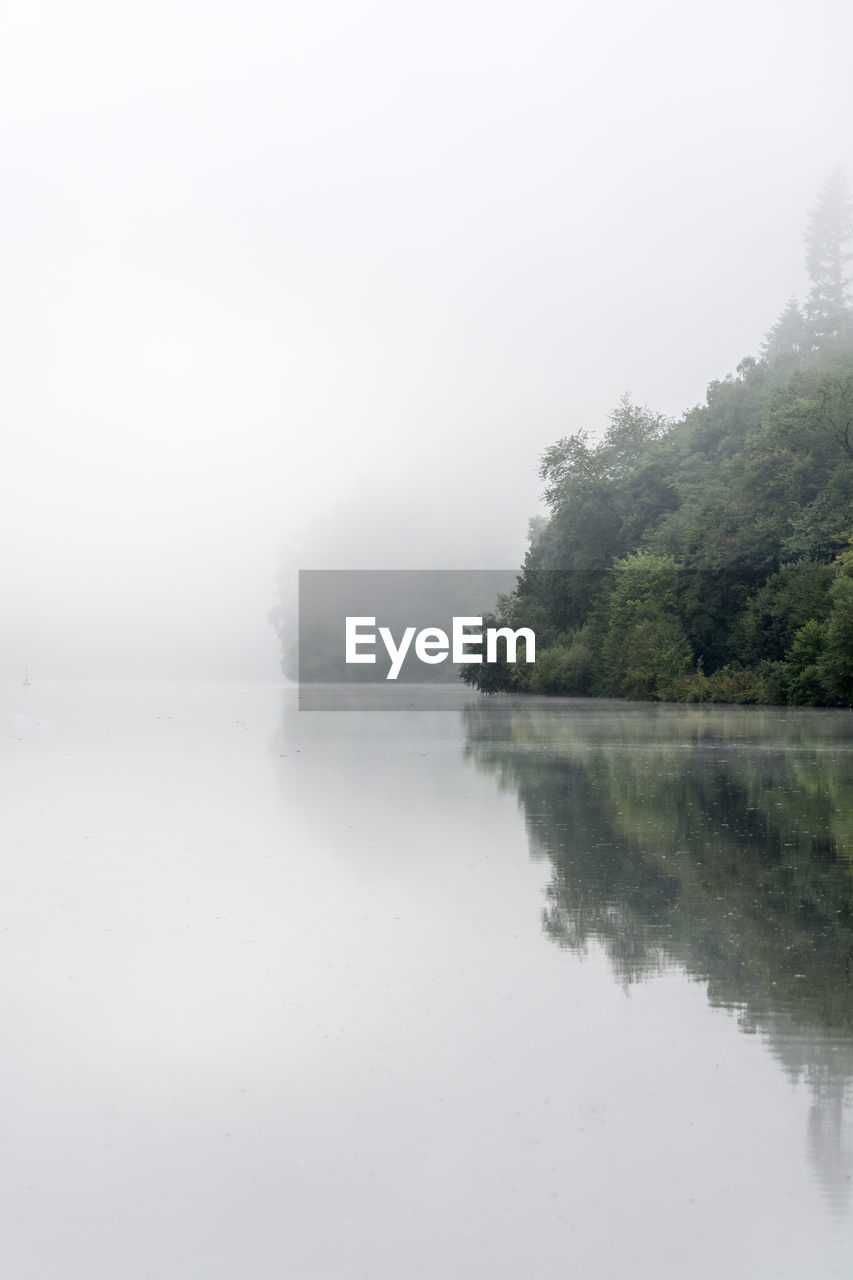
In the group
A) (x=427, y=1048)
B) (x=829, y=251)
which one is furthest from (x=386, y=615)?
(x=427, y=1048)

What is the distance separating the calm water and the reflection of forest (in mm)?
37

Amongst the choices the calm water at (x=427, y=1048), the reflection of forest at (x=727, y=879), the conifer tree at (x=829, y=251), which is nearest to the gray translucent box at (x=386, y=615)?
the conifer tree at (x=829, y=251)

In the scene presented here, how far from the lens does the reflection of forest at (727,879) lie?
5.95 metres

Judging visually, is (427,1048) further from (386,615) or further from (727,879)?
(386,615)

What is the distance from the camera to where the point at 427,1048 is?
18.0 ft

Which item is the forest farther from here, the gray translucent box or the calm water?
the gray translucent box

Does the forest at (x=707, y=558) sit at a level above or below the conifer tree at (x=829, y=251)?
below

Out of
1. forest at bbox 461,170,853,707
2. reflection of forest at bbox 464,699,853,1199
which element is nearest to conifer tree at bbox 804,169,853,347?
forest at bbox 461,170,853,707

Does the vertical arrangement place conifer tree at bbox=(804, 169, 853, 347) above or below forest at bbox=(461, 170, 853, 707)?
above

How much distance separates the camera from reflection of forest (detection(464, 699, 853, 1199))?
595 centimetres

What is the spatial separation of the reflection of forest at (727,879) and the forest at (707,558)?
2955cm

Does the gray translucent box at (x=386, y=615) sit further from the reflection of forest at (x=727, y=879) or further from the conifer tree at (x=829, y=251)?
the reflection of forest at (x=727, y=879)

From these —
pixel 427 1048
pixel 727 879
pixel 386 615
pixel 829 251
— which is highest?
pixel 829 251

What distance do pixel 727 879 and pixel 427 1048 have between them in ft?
16.4
